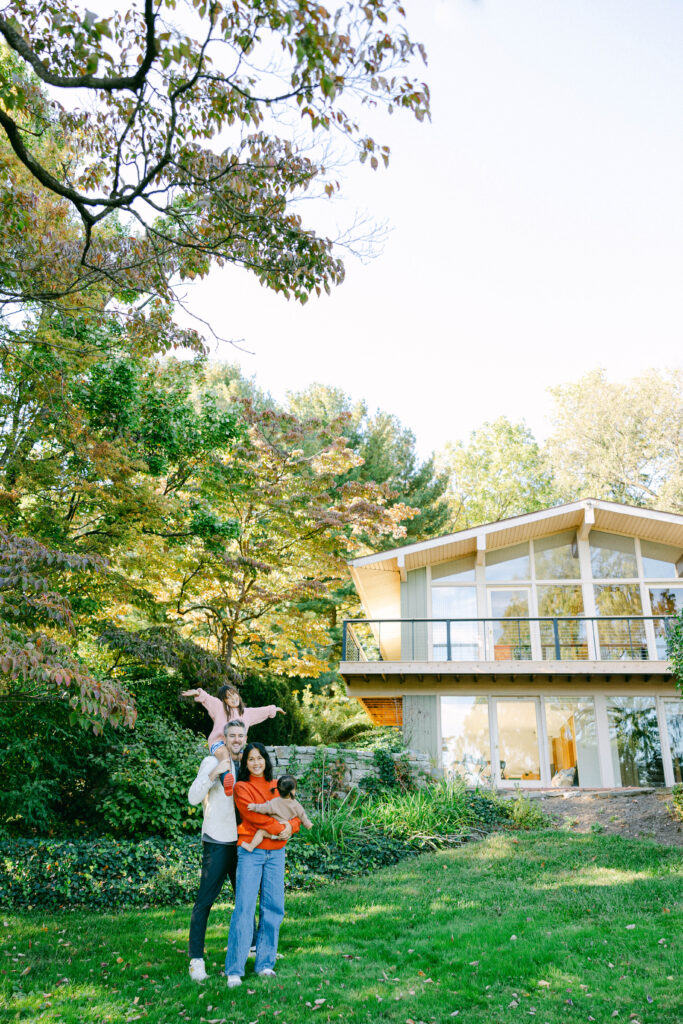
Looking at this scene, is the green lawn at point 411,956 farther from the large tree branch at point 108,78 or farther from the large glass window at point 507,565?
the large glass window at point 507,565

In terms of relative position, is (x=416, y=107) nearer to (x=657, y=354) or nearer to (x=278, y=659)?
(x=278, y=659)

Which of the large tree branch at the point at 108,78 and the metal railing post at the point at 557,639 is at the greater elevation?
the large tree branch at the point at 108,78

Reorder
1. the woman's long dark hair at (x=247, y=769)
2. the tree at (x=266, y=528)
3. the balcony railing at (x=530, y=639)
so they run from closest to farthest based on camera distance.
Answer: the woman's long dark hair at (x=247, y=769), the tree at (x=266, y=528), the balcony railing at (x=530, y=639)

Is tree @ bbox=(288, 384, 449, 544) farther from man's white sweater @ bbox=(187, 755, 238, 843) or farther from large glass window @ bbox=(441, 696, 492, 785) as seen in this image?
man's white sweater @ bbox=(187, 755, 238, 843)

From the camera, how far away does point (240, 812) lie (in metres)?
4.88

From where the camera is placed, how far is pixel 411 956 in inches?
207

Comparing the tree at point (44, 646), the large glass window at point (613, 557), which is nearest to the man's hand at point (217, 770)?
the tree at point (44, 646)

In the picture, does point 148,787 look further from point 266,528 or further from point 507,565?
point 507,565

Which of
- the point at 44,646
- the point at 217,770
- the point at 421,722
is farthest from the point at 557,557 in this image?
the point at 44,646

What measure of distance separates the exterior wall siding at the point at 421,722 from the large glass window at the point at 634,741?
353 cm

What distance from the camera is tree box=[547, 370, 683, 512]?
28.3m

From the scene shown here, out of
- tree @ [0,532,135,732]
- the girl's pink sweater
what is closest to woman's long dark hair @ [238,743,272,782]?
tree @ [0,532,135,732]

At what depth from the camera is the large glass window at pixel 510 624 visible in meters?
14.8

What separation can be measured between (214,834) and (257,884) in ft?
1.47
